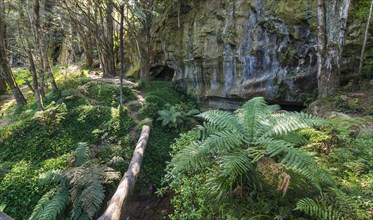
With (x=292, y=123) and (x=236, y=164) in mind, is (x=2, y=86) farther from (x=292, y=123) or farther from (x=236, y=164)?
(x=292, y=123)

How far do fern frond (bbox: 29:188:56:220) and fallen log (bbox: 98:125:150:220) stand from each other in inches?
51.0

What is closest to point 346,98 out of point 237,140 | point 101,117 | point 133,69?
point 237,140

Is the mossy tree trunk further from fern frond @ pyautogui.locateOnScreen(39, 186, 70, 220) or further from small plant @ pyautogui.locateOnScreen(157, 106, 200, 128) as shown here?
fern frond @ pyautogui.locateOnScreen(39, 186, 70, 220)

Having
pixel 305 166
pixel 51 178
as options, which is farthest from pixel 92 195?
pixel 305 166

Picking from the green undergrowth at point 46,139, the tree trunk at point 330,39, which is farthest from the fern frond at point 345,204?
the green undergrowth at point 46,139

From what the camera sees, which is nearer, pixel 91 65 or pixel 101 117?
pixel 101 117

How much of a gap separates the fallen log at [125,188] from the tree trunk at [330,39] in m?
4.69

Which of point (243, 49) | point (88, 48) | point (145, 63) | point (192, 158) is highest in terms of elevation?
point (88, 48)

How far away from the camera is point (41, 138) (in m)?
6.04

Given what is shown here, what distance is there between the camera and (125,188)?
12.2 feet

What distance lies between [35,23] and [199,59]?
6.11m

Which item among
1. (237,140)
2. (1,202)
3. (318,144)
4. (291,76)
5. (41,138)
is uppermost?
(291,76)

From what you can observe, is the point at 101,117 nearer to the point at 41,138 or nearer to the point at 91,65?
the point at 41,138

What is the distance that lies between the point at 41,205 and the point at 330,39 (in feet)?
23.1
